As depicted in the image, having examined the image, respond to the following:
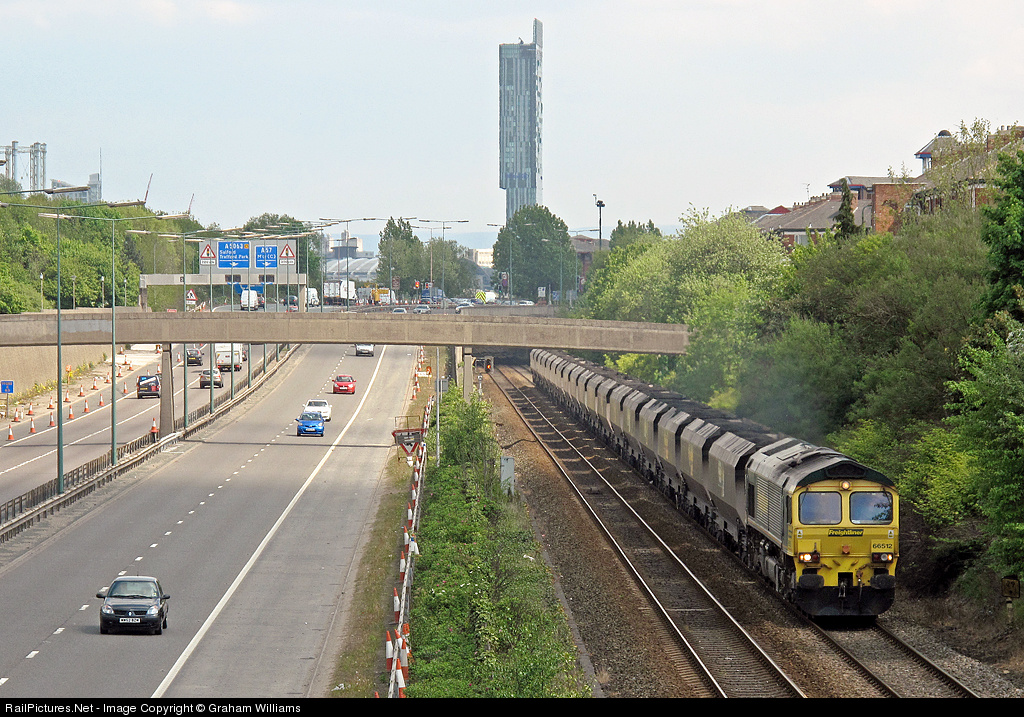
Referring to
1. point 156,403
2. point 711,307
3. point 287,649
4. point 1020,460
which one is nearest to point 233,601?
point 287,649

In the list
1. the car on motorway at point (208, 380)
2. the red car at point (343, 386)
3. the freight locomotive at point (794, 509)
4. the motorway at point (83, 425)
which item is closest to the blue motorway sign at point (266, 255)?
the car on motorway at point (208, 380)

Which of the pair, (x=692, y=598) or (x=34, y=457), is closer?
(x=692, y=598)

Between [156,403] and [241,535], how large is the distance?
171ft

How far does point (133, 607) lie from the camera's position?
82.6 feet

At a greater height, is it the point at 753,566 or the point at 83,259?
the point at 83,259

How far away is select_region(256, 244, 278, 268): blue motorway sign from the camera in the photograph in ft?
278

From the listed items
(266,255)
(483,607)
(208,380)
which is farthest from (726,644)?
(208,380)

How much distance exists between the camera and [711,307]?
67688 mm

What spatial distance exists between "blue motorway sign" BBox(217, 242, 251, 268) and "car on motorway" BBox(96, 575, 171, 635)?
59.7 meters

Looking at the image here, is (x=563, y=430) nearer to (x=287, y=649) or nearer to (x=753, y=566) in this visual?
(x=753, y=566)

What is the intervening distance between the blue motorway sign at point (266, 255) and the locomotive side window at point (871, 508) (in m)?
65.3

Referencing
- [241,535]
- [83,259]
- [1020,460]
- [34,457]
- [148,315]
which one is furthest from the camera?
[83,259]

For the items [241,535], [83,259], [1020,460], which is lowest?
[241,535]

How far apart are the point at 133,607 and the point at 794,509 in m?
14.8
